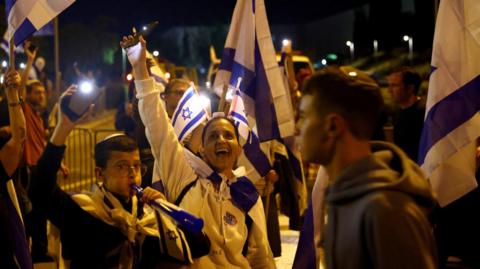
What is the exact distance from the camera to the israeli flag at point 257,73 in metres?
6.77

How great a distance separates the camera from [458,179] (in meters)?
5.66

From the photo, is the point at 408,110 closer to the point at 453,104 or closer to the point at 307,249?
the point at 453,104

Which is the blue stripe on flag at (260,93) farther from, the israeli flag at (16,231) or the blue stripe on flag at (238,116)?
the israeli flag at (16,231)

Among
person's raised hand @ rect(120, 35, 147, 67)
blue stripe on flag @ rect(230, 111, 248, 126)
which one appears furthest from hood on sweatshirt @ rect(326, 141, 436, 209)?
blue stripe on flag @ rect(230, 111, 248, 126)

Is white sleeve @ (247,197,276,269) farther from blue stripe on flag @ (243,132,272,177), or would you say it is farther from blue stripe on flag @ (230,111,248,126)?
blue stripe on flag @ (243,132,272,177)

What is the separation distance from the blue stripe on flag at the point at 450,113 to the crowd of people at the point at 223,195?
3.41 feet

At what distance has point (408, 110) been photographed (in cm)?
778

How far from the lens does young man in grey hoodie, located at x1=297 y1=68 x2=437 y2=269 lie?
8.19 feet

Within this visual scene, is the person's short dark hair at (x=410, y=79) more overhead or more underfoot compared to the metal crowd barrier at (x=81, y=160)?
more overhead

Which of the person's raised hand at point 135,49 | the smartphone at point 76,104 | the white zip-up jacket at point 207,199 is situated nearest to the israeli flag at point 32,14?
the person's raised hand at point 135,49


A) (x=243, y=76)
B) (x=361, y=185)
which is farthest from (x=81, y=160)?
(x=361, y=185)

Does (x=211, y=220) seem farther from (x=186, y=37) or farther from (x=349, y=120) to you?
(x=186, y=37)

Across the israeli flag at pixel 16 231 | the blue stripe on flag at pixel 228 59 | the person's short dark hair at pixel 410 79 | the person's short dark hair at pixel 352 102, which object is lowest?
the israeli flag at pixel 16 231

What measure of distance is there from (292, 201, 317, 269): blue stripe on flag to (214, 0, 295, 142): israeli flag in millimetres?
1384
